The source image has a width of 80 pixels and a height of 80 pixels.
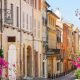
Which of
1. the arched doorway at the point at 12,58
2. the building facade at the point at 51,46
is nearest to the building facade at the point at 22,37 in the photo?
the arched doorway at the point at 12,58

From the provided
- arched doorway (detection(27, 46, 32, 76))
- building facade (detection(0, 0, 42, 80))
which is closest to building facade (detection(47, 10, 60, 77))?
building facade (detection(0, 0, 42, 80))

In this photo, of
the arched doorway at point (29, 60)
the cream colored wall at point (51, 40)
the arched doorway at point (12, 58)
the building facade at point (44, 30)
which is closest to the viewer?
the arched doorway at point (12, 58)

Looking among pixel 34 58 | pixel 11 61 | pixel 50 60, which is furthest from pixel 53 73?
pixel 11 61

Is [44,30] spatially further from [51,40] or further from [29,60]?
[29,60]

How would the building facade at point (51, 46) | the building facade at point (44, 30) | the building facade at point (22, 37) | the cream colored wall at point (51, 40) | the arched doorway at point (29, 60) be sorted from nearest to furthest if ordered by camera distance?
the building facade at point (22, 37)
the arched doorway at point (29, 60)
the building facade at point (44, 30)
the building facade at point (51, 46)
the cream colored wall at point (51, 40)

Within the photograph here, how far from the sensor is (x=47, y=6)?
230 ft

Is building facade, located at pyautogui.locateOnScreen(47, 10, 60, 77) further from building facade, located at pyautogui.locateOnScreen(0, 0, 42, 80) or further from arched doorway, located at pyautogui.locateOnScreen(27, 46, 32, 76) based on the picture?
arched doorway, located at pyautogui.locateOnScreen(27, 46, 32, 76)

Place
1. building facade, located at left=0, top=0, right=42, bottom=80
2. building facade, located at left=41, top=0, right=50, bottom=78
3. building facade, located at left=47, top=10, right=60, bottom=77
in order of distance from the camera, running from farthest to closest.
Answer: building facade, located at left=47, top=10, right=60, bottom=77 → building facade, located at left=41, top=0, right=50, bottom=78 → building facade, located at left=0, top=0, right=42, bottom=80

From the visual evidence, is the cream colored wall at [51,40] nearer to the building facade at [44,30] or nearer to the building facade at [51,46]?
the building facade at [51,46]

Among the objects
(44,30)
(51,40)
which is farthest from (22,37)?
(51,40)

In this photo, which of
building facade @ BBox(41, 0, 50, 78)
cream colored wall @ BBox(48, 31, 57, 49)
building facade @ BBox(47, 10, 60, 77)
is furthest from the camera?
cream colored wall @ BBox(48, 31, 57, 49)

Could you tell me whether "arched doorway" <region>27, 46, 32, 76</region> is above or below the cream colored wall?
below

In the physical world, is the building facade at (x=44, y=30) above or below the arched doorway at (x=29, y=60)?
above

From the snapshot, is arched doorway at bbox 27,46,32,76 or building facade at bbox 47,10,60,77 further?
building facade at bbox 47,10,60,77
